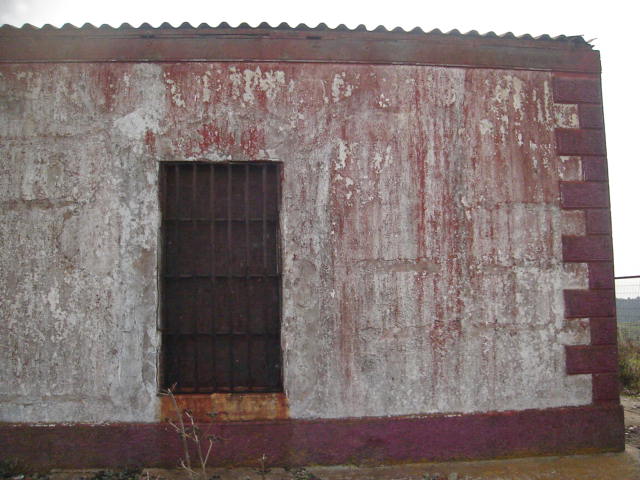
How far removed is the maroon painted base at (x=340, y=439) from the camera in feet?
15.2

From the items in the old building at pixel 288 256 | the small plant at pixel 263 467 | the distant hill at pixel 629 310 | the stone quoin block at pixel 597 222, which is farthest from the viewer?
the distant hill at pixel 629 310

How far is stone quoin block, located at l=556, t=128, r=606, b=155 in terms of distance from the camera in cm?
517

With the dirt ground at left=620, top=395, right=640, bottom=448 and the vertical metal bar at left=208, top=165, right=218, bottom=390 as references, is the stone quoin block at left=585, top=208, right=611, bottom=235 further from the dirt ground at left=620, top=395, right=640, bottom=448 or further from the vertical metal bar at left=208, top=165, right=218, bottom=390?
the vertical metal bar at left=208, top=165, right=218, bottom=390

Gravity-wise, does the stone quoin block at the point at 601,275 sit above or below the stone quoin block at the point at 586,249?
below

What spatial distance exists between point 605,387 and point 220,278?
3.69 meters

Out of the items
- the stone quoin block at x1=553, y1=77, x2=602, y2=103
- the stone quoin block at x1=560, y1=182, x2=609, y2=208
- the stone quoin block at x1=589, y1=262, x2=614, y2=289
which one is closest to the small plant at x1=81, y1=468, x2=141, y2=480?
the stone quoin block at x1=589, y1=262, x2=614, y2=289

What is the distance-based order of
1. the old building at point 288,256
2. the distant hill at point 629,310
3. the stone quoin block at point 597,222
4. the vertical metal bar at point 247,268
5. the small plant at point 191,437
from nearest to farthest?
the small plant at point 191,437, the old building at point 288,256, the vertical metal bar at point 247,268, the stone quoin block at point 597,222, the distant hill at point 629,310

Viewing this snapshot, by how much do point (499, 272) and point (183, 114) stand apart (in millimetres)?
3228

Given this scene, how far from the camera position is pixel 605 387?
5.04 metres

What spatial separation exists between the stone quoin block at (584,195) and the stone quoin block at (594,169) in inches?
1.9

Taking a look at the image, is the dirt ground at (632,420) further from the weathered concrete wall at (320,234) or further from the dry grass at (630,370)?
the weathered concrete wall at (320,234)

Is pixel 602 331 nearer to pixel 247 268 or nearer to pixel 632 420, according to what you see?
pixel 632 420

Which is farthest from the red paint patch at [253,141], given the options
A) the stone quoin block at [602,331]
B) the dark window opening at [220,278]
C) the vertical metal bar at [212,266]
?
the stone quoin block at [602,331]

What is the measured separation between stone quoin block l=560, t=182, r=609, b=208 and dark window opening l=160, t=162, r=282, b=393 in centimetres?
272
